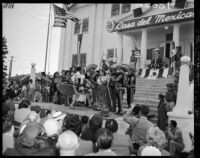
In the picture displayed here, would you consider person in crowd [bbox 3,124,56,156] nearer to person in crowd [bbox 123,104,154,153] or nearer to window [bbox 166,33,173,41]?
person in crowd [bbox 123,104,154,153]

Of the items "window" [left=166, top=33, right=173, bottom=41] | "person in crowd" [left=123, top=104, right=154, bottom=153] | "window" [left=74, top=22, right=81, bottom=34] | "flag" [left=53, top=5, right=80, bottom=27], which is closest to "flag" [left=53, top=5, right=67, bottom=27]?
"flag" [left=53, top=5, right=80, bottom=27]

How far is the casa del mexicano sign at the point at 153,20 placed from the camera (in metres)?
15.3

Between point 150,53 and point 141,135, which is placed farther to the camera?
point 150,53

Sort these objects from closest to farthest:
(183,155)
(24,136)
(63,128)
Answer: (24,136) → (63,128) → (183,155)

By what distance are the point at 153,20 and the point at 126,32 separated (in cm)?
283

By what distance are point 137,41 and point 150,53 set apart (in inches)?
55.0

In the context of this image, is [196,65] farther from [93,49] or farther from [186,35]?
[93,49]

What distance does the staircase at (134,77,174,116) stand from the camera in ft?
38.8

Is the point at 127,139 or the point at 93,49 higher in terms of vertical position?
the point at 93,49

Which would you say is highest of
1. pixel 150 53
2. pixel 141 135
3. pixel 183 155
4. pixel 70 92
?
pixel 150 53

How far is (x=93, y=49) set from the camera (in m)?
23.3

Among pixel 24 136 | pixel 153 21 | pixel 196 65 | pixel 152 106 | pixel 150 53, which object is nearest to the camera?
pixel 24 136

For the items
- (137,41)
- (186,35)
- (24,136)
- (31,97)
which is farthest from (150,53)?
(24,136)

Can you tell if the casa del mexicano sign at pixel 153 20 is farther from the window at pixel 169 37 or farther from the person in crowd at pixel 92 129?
the person in crowd at pixel 92 129
